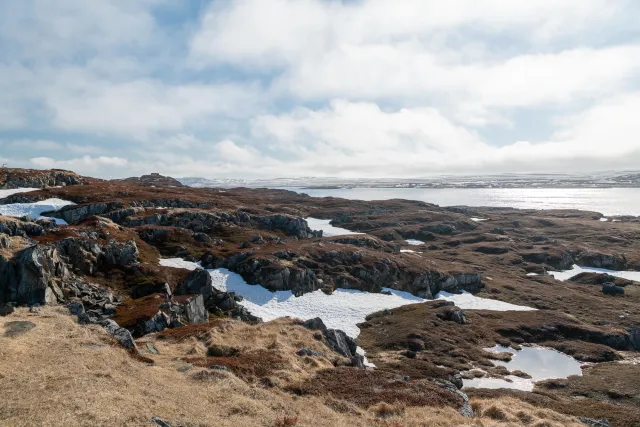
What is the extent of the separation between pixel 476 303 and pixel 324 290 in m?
29.2

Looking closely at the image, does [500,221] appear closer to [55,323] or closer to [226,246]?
[226,246]

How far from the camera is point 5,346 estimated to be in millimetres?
23125

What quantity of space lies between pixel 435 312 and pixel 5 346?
5499 cm

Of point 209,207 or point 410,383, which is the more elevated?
point 209,207

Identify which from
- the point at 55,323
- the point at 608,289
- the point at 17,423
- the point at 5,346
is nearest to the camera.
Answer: the point at 17,423

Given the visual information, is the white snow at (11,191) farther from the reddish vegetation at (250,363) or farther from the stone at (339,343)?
the stone at (339,343)

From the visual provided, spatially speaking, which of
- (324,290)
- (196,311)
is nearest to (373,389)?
(196,311)

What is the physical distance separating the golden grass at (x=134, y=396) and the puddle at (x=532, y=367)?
697 inches

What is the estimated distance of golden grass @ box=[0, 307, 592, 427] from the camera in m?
16.5

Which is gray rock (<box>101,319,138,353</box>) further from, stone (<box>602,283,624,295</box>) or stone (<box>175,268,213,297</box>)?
stone (<box>602,283,624,295</box>)

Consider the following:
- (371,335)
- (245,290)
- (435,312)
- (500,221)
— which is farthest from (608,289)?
(500,221)

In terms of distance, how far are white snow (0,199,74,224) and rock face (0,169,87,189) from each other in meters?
23.9

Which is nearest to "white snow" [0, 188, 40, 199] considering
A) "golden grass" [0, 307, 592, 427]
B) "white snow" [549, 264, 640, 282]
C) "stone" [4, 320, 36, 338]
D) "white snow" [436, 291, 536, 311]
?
"stone" [4, 320, 36, 338]

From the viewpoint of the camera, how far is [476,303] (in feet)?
Answer: 243
